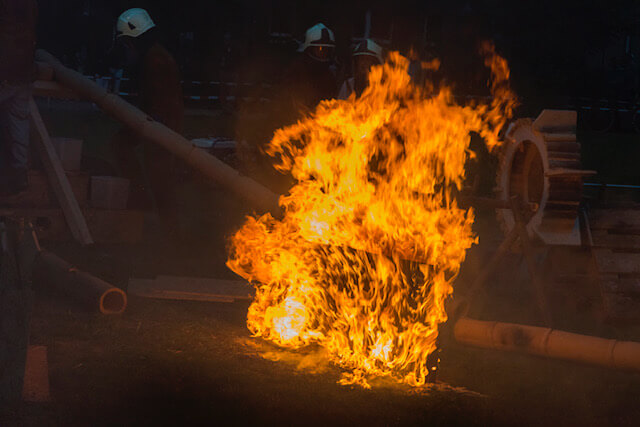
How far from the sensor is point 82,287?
19.1 ft

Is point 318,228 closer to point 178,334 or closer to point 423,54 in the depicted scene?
point 178,334

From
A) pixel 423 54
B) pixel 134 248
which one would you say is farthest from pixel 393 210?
pixel 423 54

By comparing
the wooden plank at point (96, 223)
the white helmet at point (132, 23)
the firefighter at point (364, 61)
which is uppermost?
the white helmet at point (132, 23)

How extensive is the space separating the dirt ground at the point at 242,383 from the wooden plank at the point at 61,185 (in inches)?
72.8

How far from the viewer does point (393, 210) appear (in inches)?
204

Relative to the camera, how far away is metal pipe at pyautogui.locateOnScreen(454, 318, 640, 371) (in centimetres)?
488

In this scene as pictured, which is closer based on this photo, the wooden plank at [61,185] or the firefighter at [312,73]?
the firefighter at [312,73]

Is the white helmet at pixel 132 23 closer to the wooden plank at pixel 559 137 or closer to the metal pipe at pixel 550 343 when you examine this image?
the wooden plank at pixel 559 137

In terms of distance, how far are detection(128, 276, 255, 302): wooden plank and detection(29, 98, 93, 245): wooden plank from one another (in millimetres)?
1751

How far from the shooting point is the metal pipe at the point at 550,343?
4.88 m

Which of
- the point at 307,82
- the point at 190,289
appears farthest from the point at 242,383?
the point at 307,82

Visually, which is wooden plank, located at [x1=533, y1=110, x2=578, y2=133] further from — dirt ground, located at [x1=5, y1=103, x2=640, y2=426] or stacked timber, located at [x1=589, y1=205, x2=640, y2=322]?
dirt ground, located at [x1=5, y1=103, x2=640, y2=426]

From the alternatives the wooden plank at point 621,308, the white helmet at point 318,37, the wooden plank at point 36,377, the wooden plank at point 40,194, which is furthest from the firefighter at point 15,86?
the wooden plank at point 621,308

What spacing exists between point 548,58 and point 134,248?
46.1 ft
